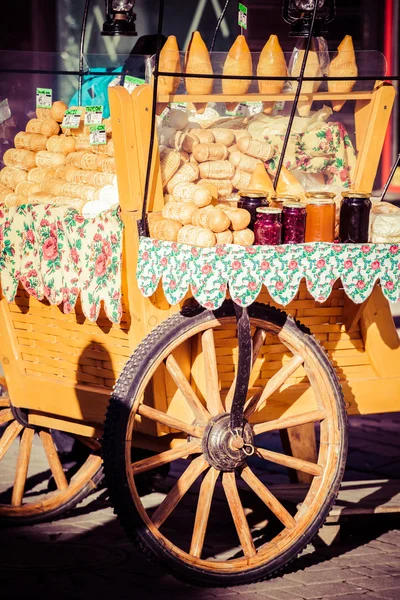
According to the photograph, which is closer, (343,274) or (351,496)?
(343,274)

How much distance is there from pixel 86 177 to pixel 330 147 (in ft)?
2.85

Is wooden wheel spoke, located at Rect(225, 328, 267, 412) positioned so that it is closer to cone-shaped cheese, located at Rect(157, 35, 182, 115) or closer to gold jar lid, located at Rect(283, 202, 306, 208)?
gold jar lid, located at Rect(283, 202, 306, 208)

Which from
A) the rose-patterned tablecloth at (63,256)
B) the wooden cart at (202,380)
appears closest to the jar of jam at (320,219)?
the wooden cart at (202,380)

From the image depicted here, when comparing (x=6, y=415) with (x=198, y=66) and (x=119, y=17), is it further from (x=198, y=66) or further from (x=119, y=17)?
(x=119, y=17)

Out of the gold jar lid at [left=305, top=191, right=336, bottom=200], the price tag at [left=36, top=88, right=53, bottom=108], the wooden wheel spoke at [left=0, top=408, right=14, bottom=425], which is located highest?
the price tag at [left=36, top=88, right=53, bottom=108]

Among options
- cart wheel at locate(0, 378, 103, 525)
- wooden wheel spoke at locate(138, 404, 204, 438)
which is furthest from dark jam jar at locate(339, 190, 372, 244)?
cart wheel at locate(0, 378, 103, 525)

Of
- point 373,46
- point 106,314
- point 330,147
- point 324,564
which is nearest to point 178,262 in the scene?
point 106,314

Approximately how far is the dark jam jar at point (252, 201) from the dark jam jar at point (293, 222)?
78mm

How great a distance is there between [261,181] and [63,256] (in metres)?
0.72

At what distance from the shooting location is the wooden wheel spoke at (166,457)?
322cm

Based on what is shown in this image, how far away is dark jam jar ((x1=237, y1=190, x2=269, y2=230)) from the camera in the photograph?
3275mm

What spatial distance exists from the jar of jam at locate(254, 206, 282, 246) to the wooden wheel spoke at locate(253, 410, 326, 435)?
1.89 ft

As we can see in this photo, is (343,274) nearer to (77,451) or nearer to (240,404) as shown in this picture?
(240,404)

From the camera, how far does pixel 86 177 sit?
3680mm
